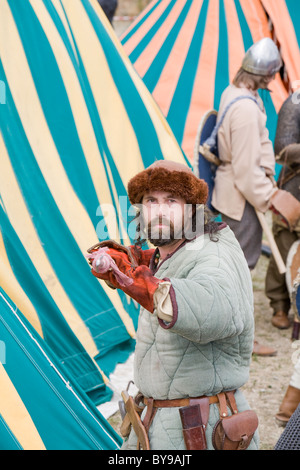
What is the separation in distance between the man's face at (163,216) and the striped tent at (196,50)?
11.4ft

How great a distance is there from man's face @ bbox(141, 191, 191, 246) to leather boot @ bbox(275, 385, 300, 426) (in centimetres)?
152

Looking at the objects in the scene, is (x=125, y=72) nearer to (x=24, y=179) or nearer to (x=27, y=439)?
(x=24, y=179)

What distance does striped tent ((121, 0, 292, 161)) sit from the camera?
5.37 metres

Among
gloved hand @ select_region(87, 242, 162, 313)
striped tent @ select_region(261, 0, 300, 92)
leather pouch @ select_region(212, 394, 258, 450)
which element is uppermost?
gloved hand @ select_region(87, 242, 162, 313)

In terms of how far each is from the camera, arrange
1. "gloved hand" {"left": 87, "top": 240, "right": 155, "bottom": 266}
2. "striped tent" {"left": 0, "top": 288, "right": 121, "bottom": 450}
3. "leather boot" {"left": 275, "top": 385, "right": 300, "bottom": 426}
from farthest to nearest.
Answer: "leather boot" {"left": 275, "top": 385, "right": 300, "bottom": 426}, "striped tent" {"left": 0, "top": 288, "right": 121, "bottom": 450}, "gloved hand" {"left": 87, "top": 240, "right": 155, "bottom": 266}

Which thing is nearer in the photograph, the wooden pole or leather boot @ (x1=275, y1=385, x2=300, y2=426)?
leather boot @ (x1=275, y1=385, x2=300, y2=426)

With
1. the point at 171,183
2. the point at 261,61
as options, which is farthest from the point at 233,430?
the point at 261,61

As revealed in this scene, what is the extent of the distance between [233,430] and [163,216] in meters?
0.58

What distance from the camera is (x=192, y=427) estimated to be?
177 cm

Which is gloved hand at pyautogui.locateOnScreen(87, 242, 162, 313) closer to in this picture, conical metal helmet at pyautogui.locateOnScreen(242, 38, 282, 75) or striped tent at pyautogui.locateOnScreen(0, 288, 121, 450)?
striped tent at pyautogui.locateOnScreen(0, 288, 121, 450)

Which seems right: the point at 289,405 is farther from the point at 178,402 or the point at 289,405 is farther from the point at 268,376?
the point at 178,402

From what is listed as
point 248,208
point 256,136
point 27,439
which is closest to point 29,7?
point 256,136

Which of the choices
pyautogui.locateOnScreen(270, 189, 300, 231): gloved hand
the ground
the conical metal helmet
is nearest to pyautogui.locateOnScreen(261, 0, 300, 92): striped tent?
the conical metal helmet
